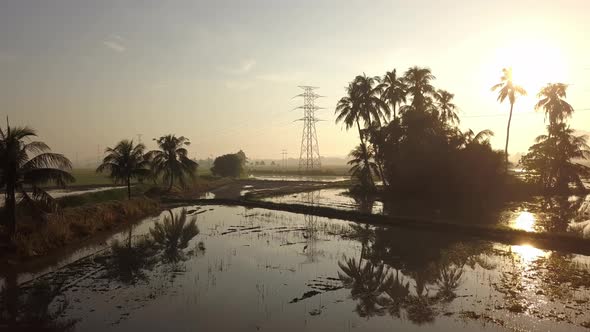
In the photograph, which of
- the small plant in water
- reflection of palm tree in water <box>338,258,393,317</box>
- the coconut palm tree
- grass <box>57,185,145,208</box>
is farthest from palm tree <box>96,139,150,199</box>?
the coconut palm tree

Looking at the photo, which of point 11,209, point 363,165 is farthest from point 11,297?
point 363,165

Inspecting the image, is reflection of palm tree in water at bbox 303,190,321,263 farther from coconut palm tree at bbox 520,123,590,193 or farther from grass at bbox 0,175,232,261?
coconut palm tree at bbox 520,123,590,193

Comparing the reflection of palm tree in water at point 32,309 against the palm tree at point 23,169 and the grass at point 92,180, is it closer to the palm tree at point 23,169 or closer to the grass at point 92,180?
the palm tree at point 23,169

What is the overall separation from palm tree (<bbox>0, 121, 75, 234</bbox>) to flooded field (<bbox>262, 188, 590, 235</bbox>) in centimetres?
2129

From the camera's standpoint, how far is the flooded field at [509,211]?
24.0m

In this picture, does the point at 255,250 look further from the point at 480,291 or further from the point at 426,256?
the point at 480,291

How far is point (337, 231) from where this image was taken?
24.7 m

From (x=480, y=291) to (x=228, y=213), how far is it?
78.1 feet

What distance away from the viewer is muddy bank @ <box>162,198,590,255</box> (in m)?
19.2

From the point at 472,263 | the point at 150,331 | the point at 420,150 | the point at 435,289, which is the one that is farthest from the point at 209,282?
the point at 420,150

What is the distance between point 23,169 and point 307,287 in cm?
1519

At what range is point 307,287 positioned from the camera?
14.0 m

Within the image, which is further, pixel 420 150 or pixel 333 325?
pixel 420 150

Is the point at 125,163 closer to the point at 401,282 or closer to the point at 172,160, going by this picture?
the point at 172,160
